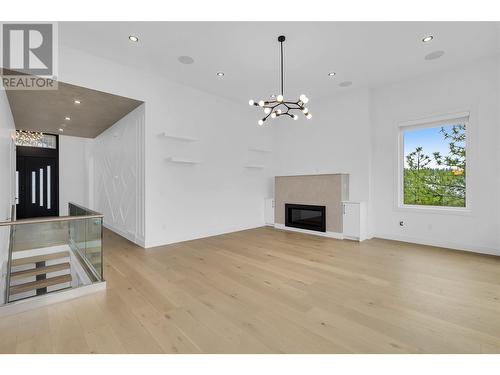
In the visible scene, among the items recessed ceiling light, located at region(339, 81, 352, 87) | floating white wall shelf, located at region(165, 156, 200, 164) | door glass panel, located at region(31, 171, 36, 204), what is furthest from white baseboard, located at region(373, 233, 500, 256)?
door glass panel, located at region(31, 171, 36, 204)

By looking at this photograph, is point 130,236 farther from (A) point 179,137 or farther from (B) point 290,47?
(B) point 290,47

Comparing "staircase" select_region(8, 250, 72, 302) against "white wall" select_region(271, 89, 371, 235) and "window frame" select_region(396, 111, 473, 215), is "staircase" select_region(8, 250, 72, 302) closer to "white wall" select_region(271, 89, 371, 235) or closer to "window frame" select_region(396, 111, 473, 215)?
"white wall" select_region(271, 89, 371, 235)

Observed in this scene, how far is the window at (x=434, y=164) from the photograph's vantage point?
14.9 feet

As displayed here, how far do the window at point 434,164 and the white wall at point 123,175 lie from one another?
567cm

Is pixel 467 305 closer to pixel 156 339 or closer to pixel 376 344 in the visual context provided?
pixel 376 344

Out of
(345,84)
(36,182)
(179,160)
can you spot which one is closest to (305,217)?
(345,84)

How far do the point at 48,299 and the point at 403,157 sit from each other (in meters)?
6.49

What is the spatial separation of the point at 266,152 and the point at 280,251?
11.3ft

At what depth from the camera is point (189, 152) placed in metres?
5.32

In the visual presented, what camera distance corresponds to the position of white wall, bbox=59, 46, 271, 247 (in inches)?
170

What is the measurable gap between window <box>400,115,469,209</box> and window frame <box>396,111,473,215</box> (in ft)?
0.06

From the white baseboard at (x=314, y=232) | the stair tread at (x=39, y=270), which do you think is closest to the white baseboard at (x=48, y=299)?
the stair tread at (x=39, y=270)

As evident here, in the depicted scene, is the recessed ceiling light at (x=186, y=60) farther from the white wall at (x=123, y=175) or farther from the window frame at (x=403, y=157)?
the window frame at (x=403, y=157)

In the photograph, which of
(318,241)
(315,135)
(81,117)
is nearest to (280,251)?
(318,241)
